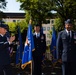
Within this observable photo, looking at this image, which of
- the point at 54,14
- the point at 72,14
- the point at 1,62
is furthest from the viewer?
the point at 54,14

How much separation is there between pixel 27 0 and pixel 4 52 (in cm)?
1994

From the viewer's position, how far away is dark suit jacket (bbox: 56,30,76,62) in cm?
780

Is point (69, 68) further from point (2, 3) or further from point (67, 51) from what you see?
point (2, 3)

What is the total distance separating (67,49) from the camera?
784cm

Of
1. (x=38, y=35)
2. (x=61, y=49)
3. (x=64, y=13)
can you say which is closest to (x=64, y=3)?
(x=64, y=13)

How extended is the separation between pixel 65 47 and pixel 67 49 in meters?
0.08

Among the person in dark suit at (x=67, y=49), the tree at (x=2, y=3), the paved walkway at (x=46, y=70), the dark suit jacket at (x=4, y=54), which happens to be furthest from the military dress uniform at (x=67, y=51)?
the tree at (x=2, y=3)

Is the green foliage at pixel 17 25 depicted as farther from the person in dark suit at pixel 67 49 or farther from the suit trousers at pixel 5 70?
the suit trousers at pixel 5 70

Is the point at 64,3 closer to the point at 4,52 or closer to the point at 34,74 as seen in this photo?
the point at 34,74

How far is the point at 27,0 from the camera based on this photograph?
2655cm

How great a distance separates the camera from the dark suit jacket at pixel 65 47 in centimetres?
780

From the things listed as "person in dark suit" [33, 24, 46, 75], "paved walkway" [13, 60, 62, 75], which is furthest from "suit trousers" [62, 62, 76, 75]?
"paved walkway" [13, 60, 62, 75]

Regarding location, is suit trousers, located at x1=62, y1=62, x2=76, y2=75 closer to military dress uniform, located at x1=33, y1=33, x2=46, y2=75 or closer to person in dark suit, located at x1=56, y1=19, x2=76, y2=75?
person in dark suit, located at x1=56, y1=19, x2=76, y2=75

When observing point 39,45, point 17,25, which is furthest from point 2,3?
point 17,25
